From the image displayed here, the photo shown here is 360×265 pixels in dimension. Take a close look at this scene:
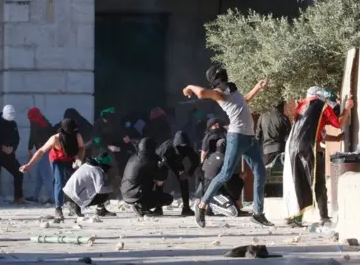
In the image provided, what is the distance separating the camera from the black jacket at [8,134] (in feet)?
70.1

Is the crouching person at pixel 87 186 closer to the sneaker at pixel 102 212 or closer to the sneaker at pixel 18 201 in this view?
the sneaker at pixel 102 212

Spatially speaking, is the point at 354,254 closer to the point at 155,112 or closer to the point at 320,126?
the point at 320,126

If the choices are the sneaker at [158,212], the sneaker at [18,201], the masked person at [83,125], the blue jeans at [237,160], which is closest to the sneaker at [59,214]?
the sneaker at [158,212]

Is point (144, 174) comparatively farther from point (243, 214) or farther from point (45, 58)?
point (45, 58)

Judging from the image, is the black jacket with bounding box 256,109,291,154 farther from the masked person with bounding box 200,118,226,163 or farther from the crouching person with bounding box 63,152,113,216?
the crouching person with bounding box 63,152,113,216

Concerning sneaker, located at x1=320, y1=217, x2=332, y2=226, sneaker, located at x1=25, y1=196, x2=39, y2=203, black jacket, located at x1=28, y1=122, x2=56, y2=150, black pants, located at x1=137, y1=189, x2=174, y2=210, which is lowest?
sneaker, located at x1=25, y1=196, x2=39, y2=203

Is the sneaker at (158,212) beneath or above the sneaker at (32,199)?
above

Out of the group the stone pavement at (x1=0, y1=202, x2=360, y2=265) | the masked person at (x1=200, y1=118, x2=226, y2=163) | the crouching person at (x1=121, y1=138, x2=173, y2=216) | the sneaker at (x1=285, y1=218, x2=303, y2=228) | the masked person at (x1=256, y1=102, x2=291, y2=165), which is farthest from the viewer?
the masked person at (x1=256, y1=102, x2=291, y2=165)

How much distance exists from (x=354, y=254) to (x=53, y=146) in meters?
6.15

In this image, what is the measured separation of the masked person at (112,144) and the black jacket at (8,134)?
1.72m

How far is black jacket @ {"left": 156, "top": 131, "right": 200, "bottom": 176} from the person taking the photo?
1694 cm

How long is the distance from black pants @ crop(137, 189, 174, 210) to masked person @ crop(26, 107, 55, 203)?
514 cm

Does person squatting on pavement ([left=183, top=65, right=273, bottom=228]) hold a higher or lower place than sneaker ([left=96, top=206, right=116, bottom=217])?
higher

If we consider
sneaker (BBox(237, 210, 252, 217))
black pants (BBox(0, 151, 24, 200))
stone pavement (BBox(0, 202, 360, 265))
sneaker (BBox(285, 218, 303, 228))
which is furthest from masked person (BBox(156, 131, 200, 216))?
black pants (BBox(0, 151, 24, 200))
